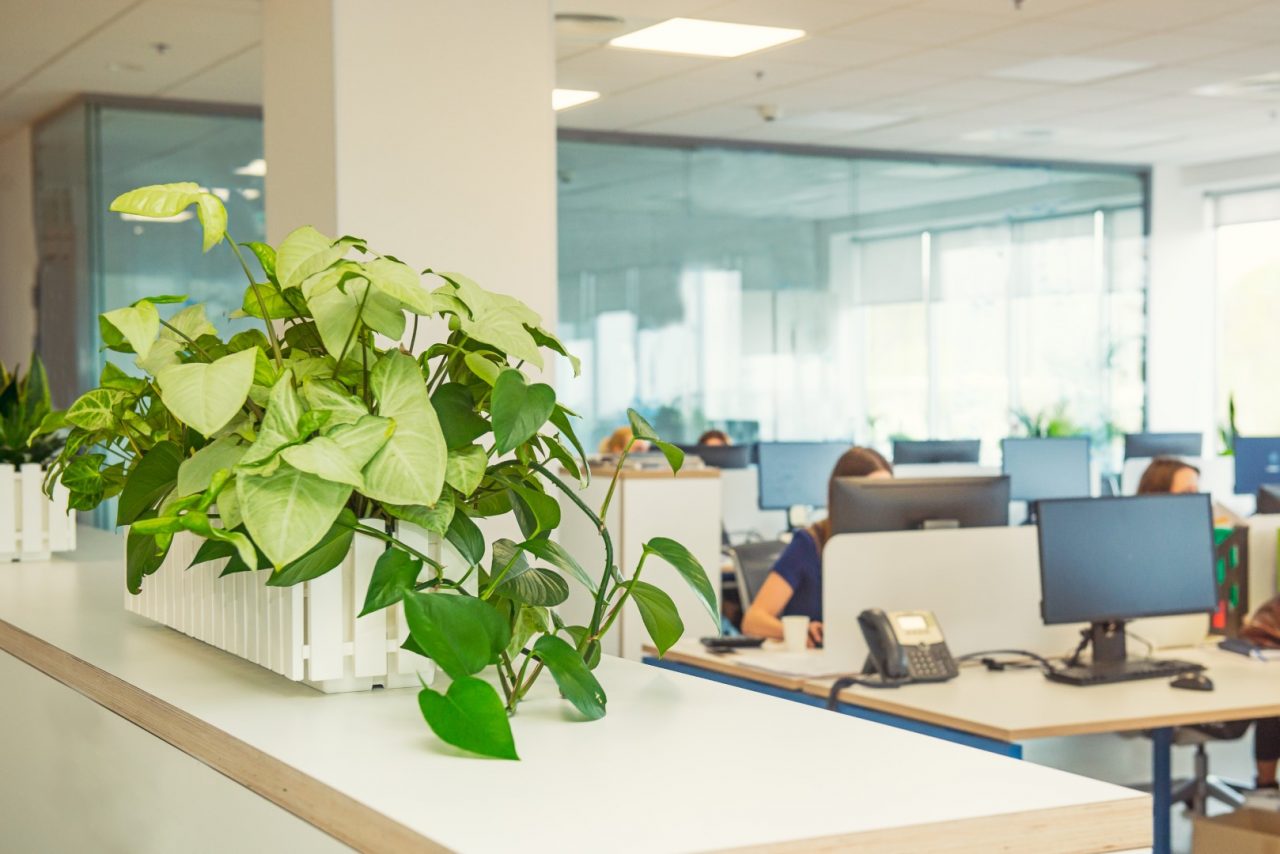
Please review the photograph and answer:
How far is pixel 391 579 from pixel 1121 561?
2857 mm

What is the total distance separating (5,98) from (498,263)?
17.6 feet

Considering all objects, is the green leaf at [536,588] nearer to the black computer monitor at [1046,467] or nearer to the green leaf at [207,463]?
the green leaf at [207,463]

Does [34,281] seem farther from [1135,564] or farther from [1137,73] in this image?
[1135,564]

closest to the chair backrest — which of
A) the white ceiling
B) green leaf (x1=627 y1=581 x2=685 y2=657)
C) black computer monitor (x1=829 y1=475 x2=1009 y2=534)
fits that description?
black computer monitor (x1=829 y1=475 x2=1009 y2=534)

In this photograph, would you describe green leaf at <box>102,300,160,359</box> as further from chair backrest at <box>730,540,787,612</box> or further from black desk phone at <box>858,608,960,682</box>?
chair backrest at <box>730,540,787,612</box>

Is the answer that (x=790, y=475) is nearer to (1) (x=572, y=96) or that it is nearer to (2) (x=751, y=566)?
(1) (x=572, y=96)

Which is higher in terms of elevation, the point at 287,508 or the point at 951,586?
the point at 287,508

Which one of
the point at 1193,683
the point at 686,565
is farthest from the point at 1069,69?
the point at 686,565

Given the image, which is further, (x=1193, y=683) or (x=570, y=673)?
(x=1193, y=683)

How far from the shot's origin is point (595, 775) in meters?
1.15

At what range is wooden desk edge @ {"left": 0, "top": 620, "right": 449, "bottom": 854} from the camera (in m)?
1.04

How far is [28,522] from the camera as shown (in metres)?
2.94

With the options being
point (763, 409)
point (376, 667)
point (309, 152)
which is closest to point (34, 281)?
point (763, 409)

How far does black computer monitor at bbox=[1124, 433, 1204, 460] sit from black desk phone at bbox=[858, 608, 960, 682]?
19.7 feet
